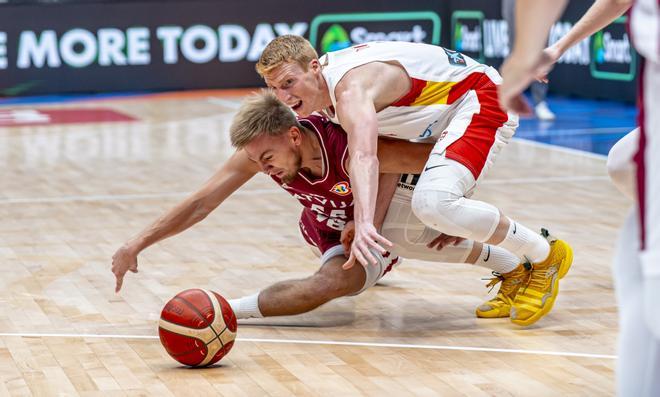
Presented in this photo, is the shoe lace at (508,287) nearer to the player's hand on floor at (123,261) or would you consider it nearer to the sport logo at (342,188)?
the sport logo at (342,188)

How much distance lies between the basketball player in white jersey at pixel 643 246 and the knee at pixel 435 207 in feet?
7.22

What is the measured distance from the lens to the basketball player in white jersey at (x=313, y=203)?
4.64m

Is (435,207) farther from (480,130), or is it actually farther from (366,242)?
(366,242)

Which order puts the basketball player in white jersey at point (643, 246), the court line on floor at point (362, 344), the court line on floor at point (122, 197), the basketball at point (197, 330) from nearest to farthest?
the basketball player in white jersey at point (643, 246) < the basketball at point (197, 330) < the court line on floor at point (362, 344) < the court line on floor at point (122, 197)

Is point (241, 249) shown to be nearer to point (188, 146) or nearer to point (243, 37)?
point (188, 146)

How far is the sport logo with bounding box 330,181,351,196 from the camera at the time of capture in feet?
15.9

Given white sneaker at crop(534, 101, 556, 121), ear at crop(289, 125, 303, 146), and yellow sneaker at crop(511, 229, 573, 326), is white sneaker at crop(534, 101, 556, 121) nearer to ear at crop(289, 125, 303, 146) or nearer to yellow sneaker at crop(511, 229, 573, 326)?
yellow sneaker at crop(511, 229, 573, 326)

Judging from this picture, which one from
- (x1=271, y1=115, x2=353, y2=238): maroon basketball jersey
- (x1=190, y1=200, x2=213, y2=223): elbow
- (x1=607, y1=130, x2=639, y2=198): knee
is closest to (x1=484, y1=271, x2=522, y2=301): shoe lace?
(x1=271, y1=115, x2=353, y2=238): maroon basketball jersey

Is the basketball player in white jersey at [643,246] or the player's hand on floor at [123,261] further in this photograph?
the player's hand on floor at [123,261]

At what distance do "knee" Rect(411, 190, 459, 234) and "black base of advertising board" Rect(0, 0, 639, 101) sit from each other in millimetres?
10912

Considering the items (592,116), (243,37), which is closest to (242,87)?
(243,37)

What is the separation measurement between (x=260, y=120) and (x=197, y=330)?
90 cm

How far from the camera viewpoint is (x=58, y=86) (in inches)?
643

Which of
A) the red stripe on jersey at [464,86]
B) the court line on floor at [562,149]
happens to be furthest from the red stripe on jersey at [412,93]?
the court line on floor at [562,149]
